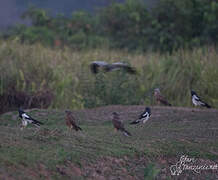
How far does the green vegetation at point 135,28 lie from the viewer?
979 inches

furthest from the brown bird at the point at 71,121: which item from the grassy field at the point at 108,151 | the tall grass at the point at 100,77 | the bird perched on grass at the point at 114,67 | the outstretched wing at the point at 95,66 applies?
the outstretched wing at the point at 95,66

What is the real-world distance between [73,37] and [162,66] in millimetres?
9327

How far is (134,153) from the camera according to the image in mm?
7891

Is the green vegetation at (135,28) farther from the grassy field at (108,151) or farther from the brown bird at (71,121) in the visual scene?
the brown bird at (71,121)

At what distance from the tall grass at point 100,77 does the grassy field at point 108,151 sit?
373cm

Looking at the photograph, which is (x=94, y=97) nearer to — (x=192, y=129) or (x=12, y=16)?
(x=192, y=129)

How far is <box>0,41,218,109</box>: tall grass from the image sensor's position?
14.8 m

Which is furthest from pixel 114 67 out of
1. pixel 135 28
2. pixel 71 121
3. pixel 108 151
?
pixel 135 28

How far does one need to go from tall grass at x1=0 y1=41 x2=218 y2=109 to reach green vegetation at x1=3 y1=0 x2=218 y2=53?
20.5ft

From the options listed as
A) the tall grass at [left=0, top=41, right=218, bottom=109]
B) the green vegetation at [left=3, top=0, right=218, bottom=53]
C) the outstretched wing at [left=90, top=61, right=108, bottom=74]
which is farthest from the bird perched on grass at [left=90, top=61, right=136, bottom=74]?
the green vegetation at [left=3, top=0, right=218, bottom=53]

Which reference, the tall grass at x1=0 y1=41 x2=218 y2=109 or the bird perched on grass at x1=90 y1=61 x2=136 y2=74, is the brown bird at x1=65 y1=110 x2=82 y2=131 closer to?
the tall grass at x1=0 y1=41 x2=218 y2=109

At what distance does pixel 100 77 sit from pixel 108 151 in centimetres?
640

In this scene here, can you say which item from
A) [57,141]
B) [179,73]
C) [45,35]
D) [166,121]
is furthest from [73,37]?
[57,141]

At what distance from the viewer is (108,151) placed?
7656mm
